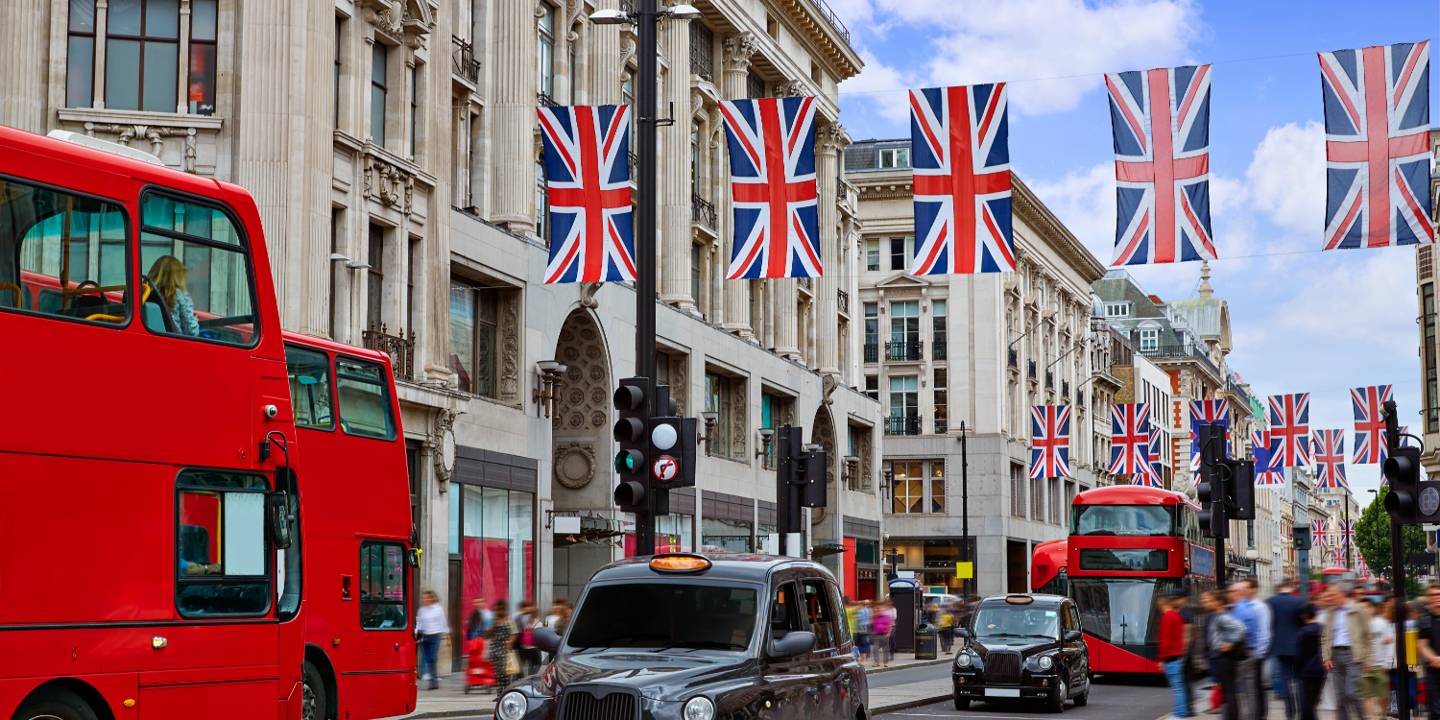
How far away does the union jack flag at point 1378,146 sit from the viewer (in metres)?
20.8

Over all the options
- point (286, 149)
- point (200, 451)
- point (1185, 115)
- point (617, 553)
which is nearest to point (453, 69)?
point (286, 149)

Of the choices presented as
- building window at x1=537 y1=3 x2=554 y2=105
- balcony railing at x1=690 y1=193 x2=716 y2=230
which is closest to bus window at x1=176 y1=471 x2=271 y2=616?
building window at x1=537 y1=3 x2=554 y2=105

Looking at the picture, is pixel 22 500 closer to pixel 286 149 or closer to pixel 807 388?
pixel 286 149

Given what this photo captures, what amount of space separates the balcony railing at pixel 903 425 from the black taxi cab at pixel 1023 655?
5251cm

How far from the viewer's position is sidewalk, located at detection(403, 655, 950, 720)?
2166 cm

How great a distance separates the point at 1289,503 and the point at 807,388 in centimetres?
12984

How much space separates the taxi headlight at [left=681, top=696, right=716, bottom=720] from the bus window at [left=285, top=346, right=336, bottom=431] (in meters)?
9.26

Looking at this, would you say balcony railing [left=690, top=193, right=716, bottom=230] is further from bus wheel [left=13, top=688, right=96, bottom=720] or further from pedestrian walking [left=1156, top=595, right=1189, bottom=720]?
bus wheel [left=13, top=688, right=96, bottom=720]

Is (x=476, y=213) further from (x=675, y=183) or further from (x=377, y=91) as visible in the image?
(x=675, y=183)

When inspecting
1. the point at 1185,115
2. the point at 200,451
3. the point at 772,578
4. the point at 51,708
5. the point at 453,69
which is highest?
the point at 453,69

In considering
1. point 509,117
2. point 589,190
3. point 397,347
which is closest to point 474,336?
point 397,347

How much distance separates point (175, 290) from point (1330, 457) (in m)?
44.8

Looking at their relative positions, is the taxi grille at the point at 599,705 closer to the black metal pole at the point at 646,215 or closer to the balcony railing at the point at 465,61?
the black metal pole at the point at 646,215

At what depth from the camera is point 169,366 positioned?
11.3m
